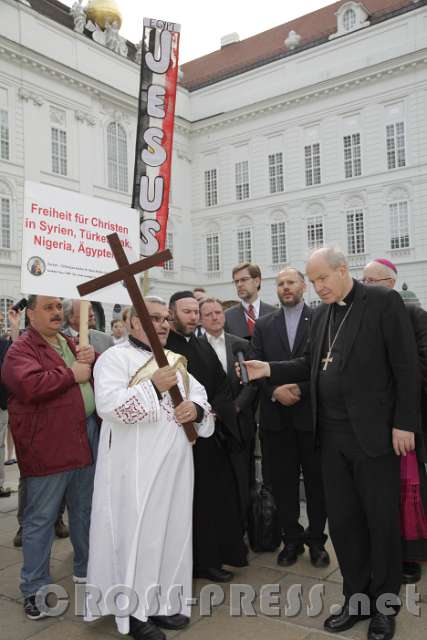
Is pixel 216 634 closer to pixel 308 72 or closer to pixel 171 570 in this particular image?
pixel 171 570

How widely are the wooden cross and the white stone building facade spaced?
22.4 metres

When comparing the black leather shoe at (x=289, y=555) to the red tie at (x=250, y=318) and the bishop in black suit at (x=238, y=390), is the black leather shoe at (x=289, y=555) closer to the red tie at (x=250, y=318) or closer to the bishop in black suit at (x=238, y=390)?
the bishop in black suit at (x=238, y=390)

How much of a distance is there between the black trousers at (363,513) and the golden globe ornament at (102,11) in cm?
3253

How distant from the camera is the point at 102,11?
3081cm

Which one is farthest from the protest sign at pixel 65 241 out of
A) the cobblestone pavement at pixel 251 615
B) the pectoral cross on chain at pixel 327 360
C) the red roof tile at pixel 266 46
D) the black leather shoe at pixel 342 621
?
the red roof tile at pixel 266 46

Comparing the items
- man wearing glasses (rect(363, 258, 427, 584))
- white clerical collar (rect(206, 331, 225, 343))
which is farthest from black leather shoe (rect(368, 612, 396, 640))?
white clerical collar (rect(206, 331, 225, 343))

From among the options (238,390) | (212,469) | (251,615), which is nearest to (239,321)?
(238,390)

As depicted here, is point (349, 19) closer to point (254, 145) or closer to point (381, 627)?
point (254, 145)

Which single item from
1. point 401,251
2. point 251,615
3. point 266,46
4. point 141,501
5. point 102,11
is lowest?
point 251,615

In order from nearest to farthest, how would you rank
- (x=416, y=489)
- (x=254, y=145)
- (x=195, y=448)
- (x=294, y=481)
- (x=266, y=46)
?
(x=416, y=489)
(x=195, y=448)
(x=294, y=481)
(x=254, y=145)
(x=266, y=46)

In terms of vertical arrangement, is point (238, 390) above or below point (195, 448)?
above

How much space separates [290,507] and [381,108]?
28.3m

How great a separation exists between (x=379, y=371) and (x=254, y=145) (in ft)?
103

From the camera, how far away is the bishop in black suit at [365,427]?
3.15m
